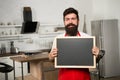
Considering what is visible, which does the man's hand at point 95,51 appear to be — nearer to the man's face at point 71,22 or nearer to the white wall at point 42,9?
the man's face at point 71,22

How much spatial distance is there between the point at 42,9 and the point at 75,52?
435cm

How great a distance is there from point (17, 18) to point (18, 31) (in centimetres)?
36

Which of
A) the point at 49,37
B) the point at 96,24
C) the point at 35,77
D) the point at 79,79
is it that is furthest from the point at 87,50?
the point at 49,37

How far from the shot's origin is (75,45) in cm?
221

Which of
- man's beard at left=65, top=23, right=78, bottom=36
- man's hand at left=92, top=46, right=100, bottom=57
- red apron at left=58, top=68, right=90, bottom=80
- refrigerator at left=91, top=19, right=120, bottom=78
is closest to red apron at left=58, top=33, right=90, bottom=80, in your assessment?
red apron at left=58, top=68, right=90, bottom=80

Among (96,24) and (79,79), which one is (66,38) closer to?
(79,79)

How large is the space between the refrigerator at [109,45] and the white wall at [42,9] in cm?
131

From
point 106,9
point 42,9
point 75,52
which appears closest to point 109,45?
point 106,9

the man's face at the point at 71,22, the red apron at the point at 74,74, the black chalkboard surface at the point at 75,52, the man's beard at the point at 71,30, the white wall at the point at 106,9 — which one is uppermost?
the white wall at the point at 106,9

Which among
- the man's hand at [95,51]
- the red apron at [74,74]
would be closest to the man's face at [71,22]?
the man's hand at [95,51]

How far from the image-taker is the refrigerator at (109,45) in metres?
5.77

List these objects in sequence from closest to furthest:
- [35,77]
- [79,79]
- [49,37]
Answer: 1. [79,79]
2. [35,77]
3. [49,37]

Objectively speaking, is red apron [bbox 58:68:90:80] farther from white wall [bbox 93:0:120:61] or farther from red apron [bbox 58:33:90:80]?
white wall [bbox 93:0:120:61]

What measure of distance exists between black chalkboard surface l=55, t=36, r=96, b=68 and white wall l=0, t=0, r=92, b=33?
3.99 meters
